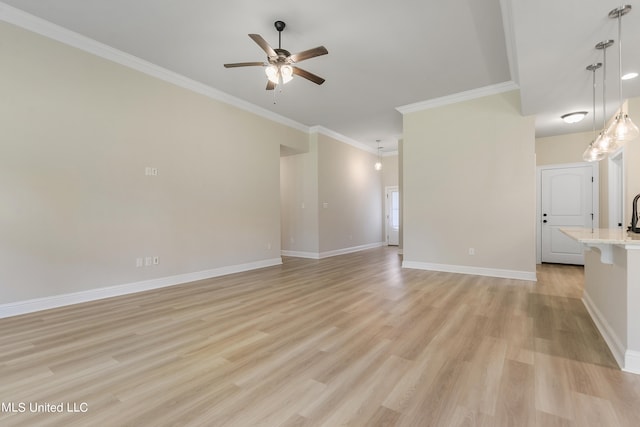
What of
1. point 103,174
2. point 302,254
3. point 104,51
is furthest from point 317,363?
point 302,254

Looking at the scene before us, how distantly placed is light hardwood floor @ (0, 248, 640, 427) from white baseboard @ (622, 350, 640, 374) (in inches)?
2.8

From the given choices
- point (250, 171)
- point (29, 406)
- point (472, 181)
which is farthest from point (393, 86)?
point (29, 406)

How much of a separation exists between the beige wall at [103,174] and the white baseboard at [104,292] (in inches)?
2.6

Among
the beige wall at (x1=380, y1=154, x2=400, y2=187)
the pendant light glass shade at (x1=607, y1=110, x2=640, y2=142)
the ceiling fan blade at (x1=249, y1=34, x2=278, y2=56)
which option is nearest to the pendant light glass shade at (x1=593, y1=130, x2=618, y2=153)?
the pendant light glass shade at (x1=607, y1=110, x2=640, y2=142)

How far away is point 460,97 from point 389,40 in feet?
7.43

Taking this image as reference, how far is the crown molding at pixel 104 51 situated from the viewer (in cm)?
302

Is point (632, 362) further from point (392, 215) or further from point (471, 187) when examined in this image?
point (392, 215)

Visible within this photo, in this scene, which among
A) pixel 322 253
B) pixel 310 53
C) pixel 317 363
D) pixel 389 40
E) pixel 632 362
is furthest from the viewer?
pixel 322 253

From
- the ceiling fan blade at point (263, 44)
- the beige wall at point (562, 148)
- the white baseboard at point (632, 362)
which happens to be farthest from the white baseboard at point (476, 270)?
the ceiling fan blade at point (263, 44)

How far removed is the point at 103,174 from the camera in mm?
3631

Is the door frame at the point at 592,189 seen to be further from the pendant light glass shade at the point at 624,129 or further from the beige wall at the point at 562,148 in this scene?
the pendant light glass shade at the point at 624,129

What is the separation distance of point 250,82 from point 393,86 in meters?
2.37

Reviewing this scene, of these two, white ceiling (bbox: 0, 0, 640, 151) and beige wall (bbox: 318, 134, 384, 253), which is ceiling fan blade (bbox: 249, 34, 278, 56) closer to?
white ceiling (bbox: 0, 0, 640, 151)

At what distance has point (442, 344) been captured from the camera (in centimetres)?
231
